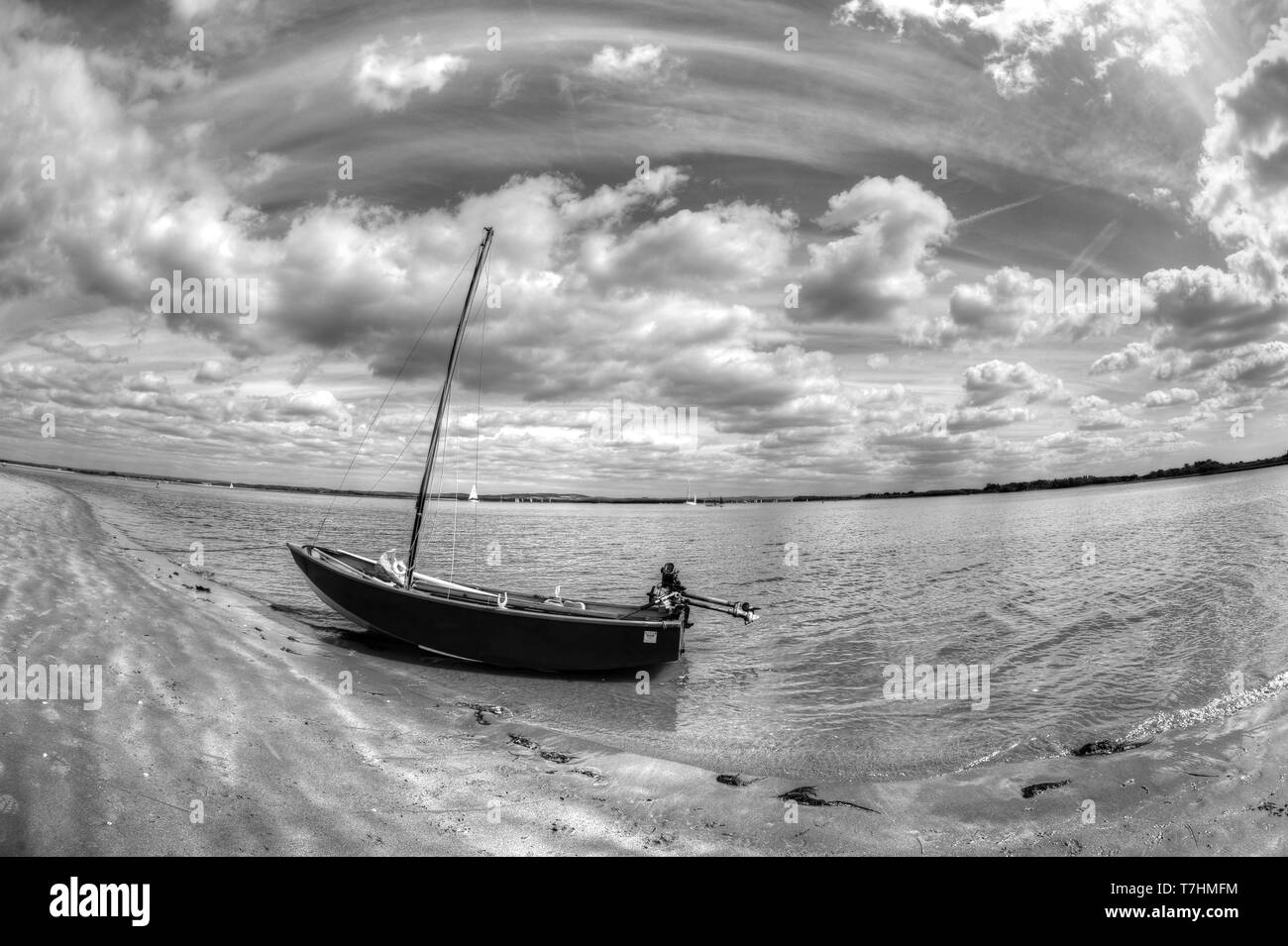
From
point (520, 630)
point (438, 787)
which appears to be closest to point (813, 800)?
point (438, 787)

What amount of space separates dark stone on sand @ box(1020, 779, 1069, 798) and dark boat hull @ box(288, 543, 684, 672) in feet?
26.7

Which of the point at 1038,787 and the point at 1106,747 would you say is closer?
the point at 1038,787

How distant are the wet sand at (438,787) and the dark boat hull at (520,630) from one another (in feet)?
10.5

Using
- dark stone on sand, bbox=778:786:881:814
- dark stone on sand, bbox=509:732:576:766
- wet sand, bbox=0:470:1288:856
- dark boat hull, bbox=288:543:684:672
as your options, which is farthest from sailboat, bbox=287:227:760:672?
dark stone on sand, bbox=778:786:881:814

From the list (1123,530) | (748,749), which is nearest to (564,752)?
(748,749)

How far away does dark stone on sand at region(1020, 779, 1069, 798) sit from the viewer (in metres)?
8.20

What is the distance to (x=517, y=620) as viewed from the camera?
1475 cm

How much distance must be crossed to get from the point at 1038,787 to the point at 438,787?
27.1ft
